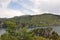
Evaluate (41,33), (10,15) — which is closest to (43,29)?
(41,33)

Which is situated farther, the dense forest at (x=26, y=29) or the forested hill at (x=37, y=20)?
the forested hill at (x=37, y=20)

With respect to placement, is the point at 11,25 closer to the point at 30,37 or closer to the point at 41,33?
the point at 30,37

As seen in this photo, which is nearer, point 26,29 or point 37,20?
point 26,29

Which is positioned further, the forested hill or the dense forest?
the forested hill

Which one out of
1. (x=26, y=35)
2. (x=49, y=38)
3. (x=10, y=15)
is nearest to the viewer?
(x=26, y=35)

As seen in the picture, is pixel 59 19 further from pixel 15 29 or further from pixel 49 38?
pixel 15 29

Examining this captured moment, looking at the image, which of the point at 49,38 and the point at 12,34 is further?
the point at 49,38

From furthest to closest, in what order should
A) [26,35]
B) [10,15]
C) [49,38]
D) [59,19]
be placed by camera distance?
[59,19], [10,15], [49,38], [26,35]

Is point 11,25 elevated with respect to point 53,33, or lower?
elevated

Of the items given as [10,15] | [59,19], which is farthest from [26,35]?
[59,19]
